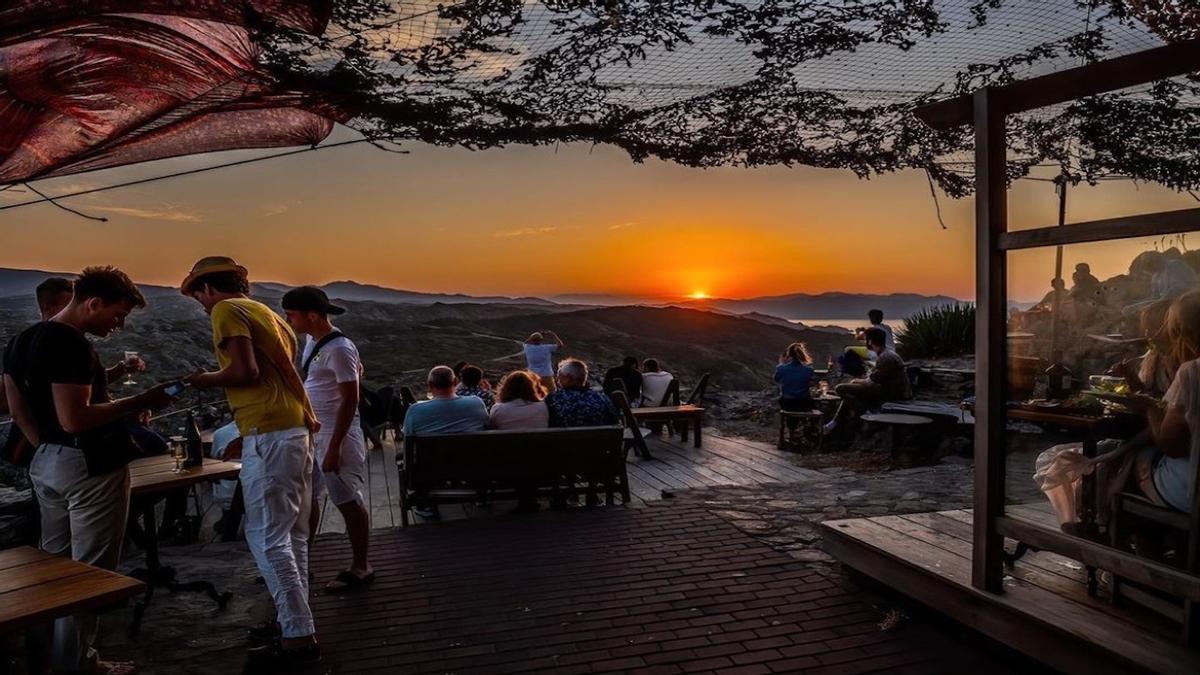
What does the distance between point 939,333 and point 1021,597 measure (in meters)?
10.0

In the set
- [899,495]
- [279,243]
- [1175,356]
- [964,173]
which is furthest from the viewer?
[279,243]

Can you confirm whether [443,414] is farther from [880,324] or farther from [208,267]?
[880,324]

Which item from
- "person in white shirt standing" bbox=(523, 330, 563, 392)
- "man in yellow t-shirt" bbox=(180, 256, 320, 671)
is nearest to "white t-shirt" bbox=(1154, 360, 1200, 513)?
"man in yellow t-shirt" bbox=(180, 256, 320, 671)

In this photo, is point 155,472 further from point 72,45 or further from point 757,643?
point 757,643

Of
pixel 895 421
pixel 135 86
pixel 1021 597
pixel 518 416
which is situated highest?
pixel 135 86

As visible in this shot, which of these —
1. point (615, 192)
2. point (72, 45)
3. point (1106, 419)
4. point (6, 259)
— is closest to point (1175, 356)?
point (1106, 419)

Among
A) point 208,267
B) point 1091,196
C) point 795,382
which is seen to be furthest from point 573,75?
point 795,382

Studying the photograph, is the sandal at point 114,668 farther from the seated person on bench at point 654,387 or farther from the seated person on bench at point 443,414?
the seated person on bench at point 654,387

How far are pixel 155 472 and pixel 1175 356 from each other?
466cm

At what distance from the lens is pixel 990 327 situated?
3.16 meters

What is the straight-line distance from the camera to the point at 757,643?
3.42 m

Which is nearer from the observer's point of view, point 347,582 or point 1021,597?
point 1021,597

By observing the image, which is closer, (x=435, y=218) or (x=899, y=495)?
(x=899, y=495)

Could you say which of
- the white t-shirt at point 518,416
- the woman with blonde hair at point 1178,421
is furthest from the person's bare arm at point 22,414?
the woman with blonde hair at point 1178,421
